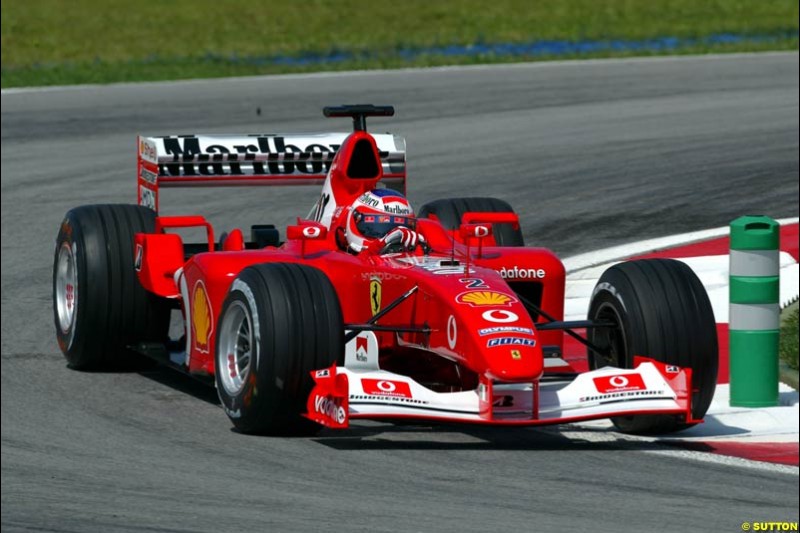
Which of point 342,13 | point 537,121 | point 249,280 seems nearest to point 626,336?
point 249,280

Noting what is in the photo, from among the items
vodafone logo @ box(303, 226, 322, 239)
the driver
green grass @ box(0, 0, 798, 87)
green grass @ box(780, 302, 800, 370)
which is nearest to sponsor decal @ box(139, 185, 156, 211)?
the driver

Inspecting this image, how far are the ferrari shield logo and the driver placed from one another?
11.6 inches

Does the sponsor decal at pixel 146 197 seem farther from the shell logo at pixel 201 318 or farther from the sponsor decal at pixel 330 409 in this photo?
the sponsor decal at pixel 330 409

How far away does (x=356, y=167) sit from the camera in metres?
10.4

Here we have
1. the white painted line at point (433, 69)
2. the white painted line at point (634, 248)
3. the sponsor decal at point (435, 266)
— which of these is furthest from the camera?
the white painted line at point (433, 69)

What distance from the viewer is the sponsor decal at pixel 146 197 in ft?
38.4

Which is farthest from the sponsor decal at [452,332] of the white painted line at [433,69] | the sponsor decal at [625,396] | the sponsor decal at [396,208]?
the white painted line at [433,69]

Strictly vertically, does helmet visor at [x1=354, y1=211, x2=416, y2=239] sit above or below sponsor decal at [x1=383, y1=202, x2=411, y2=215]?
below

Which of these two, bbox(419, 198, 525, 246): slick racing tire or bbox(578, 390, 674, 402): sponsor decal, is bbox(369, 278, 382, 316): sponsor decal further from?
bbox(419, 198, 525, 246): slick racing tire

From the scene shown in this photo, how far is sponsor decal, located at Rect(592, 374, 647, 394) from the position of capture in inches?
343

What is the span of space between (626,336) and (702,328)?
1.29 feet

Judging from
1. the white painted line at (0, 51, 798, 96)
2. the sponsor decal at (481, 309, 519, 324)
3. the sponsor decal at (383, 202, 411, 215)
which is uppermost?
the white painted line at (0, 51, 798, 96)

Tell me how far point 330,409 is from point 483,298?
0.95 metres

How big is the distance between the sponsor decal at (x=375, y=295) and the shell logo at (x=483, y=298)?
0.73 m
